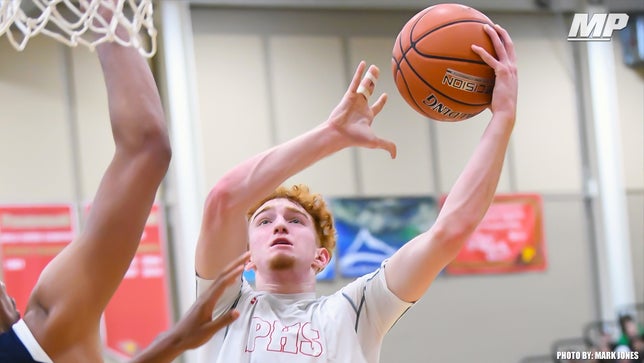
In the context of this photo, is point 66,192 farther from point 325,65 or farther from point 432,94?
point 432,94

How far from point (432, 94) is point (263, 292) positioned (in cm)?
80

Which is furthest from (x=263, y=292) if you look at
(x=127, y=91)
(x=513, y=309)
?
(x=513, y=309)

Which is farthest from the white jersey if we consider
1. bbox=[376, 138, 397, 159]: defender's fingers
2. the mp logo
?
the mp logo

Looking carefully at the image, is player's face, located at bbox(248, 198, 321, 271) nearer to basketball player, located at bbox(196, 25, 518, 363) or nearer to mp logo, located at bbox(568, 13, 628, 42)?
basketball player, located at bbox(196, 25, 518, 363)

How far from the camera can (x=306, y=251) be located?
111 inches

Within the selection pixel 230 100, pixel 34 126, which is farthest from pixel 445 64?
pixel 230 100

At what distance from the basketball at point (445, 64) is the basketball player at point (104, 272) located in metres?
1.28

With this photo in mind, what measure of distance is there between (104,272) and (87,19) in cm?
68

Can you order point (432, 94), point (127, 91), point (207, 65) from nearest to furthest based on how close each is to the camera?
1. point (127, 91)
2. point (432, 94)
3. point (207, 65)

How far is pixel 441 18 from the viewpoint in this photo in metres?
2.77

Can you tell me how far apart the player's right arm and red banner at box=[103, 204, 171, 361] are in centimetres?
565

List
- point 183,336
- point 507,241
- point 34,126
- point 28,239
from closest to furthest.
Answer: point 183,336 → point 28,239 → point 34,126 → point 507,241

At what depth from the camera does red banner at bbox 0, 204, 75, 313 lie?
7809 mm

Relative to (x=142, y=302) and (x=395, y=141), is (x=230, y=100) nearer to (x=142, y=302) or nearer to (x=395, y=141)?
(x=395, y=141)
